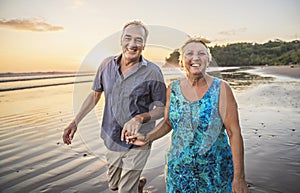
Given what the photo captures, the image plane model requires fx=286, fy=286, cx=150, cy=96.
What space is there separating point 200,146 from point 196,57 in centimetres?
63

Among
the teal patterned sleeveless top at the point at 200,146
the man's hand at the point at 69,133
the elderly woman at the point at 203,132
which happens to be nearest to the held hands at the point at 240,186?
the elderly woman at the point at 203,132

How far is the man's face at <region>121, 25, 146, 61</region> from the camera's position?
2396 mm

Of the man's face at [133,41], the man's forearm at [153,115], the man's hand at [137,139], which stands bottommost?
the man's hand at [137,139]

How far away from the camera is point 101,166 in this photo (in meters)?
4.34

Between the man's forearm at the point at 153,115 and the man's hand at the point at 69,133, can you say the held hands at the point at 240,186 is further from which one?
the man's hand at the point at 69,133

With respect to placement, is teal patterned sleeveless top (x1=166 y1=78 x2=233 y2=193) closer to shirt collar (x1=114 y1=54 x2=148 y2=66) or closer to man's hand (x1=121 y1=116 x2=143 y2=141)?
man's hand (x1=121 y1=116 x2=143 y2=141)

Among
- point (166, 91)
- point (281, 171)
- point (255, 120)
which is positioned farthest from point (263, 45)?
point (166, 91)

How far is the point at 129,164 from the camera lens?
2.72 metres

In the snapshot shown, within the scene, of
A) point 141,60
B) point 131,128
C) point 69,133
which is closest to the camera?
point 131,128

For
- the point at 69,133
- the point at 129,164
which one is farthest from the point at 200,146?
the point at 69,133

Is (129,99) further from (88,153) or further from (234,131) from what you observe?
(88,153)

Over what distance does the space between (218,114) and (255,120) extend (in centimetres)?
534

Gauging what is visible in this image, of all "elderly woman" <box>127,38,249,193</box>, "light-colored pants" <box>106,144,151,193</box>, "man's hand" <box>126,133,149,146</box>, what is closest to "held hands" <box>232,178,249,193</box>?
"elderly woman" <box>127,38,249,193</box>

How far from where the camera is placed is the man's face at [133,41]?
240 centimetres
